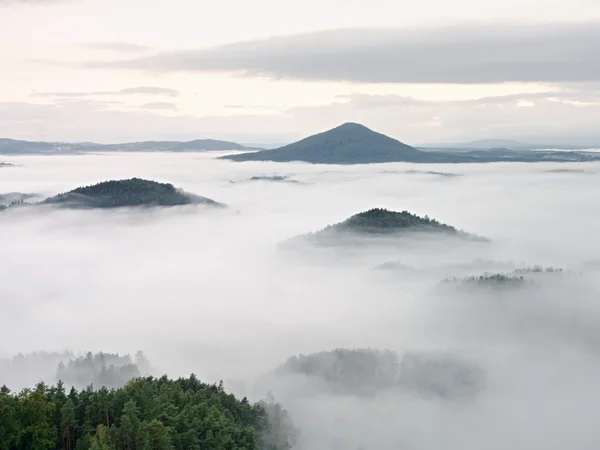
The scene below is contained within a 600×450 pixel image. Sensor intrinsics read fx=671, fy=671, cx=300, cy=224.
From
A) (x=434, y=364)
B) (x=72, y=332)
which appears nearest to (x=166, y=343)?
(x=72, y=332)

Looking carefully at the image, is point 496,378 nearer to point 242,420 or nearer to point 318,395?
point 318,395

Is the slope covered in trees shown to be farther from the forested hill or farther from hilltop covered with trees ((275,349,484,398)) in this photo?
the forested hill

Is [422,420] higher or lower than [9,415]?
lower

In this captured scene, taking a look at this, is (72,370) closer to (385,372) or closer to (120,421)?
(385,372)

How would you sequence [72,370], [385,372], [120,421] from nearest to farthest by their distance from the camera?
[120,421], [72,370], [385,372]

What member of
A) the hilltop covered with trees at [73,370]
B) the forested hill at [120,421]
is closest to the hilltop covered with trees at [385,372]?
the hilltop covered with trees at [73,370]

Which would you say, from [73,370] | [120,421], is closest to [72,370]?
[73,370]

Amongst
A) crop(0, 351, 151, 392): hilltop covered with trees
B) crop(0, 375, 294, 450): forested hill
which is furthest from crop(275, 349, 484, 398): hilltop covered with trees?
crop(0, 375, 294, 450): forested hill

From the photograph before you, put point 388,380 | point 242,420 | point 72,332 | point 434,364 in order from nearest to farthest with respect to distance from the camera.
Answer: point 242,420 → point 388,380 → point 434,364 → point 72,332
